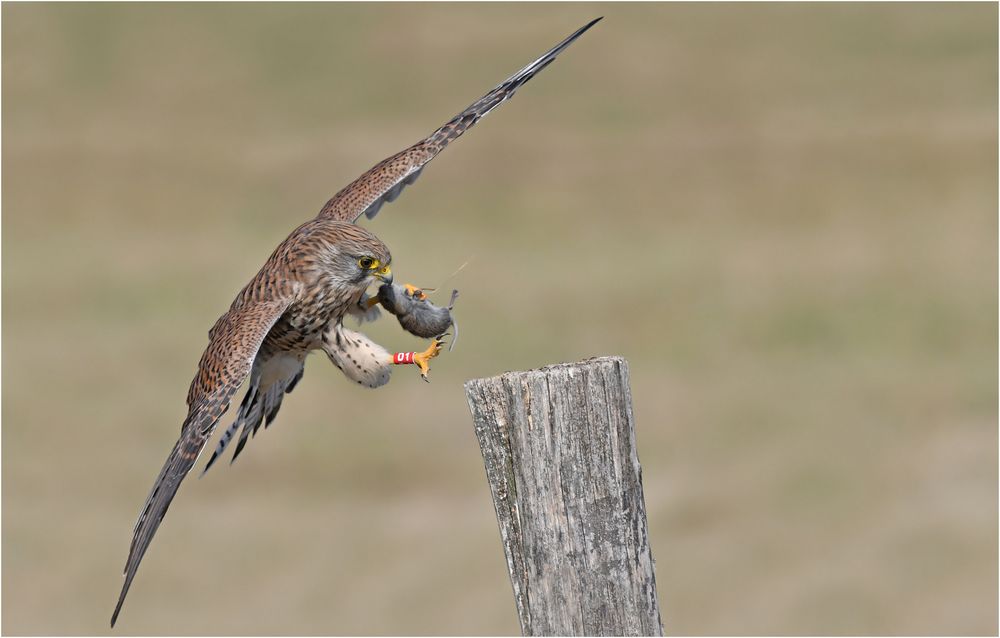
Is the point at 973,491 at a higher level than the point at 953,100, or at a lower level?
lower

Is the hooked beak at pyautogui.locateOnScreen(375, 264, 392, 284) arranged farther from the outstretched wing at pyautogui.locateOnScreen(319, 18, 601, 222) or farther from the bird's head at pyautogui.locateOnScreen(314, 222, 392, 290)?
the outstretched wing at pyautogui.locateOnScreen(319, 18, 601, 222)

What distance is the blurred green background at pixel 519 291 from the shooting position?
68.4 feet

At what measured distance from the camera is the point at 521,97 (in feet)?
110

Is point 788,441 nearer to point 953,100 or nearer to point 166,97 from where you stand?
point 953,100

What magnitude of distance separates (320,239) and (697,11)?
29679 millimetres

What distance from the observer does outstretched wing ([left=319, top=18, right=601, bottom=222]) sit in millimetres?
8297

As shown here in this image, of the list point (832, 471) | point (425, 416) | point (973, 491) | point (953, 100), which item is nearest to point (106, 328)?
point (425, 416)

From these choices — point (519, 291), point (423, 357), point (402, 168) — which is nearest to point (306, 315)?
point (423, 357)

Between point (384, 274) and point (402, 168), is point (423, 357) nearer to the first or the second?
point (384, 274)

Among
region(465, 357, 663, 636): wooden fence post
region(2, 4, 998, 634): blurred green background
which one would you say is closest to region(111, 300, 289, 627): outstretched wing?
region(465, 357, 663, 636): wooden fence post

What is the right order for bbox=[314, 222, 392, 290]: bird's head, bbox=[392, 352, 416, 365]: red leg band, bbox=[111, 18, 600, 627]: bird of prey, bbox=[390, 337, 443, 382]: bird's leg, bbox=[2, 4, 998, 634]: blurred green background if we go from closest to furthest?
bbox=[111, 18, 600, 627]: bird of prey < bbox=[390, 337, 443, 382]: bird's leg < bbox=[392, 352, 416, 365]: red leg band < bbox=[314, 222, 392, 290]: bird's head < bbox=[2, 4, 998, 634]: blurred green background

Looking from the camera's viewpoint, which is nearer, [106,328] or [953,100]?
[106,328]

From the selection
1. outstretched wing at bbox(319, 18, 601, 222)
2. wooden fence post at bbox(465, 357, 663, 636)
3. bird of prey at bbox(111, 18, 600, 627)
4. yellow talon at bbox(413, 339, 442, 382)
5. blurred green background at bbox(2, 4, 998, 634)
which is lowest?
wooden fence post at bbox(465, 357, 663, 636)

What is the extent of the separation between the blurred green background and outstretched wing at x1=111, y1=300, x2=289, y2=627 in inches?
440
